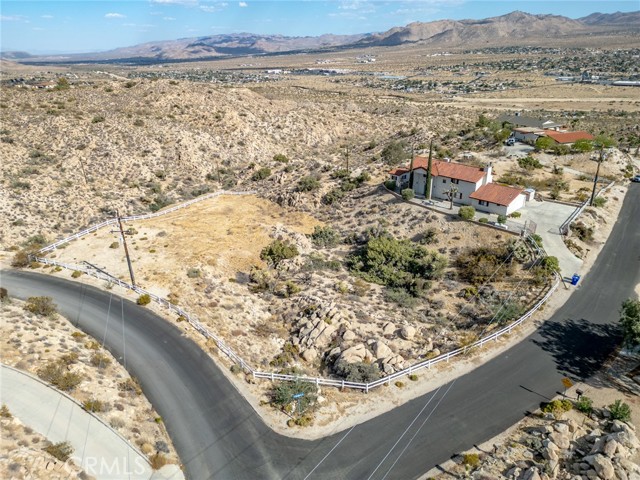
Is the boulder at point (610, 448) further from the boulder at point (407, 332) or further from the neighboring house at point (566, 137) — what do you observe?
the neighboring house at point (566, 137)

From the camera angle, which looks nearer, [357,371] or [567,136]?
[357,371]

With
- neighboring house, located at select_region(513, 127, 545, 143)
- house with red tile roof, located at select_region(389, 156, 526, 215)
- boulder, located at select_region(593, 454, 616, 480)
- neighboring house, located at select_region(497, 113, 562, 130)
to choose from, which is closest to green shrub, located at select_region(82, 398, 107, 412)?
boulder, located at select_region(593, 454, 616, 480)

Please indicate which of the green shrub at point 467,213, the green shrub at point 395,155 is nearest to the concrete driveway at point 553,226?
the green shrub at point 467,213

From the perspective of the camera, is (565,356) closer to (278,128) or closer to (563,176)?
(563,176)

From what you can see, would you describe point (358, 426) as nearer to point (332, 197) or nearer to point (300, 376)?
point (300, 376)

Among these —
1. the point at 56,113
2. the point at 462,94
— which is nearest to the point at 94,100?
the point at 56,113

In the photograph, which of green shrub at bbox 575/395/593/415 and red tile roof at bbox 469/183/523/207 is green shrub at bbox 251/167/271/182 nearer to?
red tile roof at bbox 469/183/523/207

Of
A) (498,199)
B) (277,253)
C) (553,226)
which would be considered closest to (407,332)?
(277,253)
